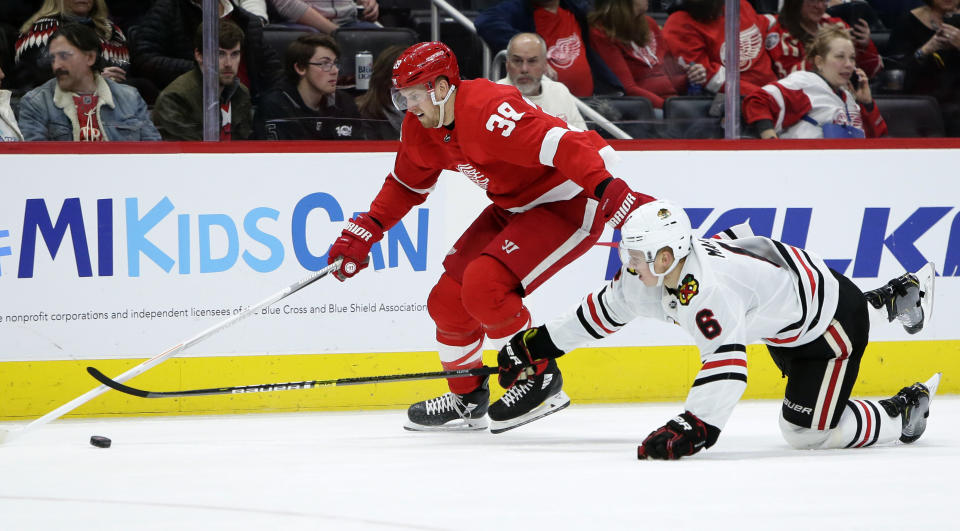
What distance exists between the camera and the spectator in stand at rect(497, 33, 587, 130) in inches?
198

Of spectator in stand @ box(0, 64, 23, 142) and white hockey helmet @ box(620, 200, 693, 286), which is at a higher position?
spectator in stand @ box(0, 64, 23, 142)

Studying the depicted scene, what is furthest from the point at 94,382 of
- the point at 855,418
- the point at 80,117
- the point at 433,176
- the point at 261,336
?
the point at 855,418

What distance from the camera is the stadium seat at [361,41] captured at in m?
4.90

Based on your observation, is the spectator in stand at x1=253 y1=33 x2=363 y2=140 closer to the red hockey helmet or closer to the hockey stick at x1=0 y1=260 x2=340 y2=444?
the hockey stick at x1=0 y1=260 x2=340 y2=444

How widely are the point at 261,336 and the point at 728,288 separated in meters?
2.16

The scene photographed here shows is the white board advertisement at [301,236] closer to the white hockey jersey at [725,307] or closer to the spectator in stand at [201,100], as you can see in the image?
the spectator in stand at [201,100]

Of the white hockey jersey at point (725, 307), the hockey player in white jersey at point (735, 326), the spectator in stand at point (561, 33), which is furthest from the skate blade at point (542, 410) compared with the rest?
the spectator in stand at point (561, 33)

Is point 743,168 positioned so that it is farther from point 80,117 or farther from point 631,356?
point 80,117

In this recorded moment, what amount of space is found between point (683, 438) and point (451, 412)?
127 cm

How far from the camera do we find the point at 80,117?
185 inches

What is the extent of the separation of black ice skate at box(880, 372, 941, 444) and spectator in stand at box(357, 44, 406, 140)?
2.24m

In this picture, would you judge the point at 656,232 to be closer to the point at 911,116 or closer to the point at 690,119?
the point at 690,119

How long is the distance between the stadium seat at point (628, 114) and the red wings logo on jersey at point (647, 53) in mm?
215

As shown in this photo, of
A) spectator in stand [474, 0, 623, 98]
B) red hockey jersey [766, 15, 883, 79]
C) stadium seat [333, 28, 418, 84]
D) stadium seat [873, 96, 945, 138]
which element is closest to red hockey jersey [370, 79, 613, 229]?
stadium seat [333, 28, 418, 84]
